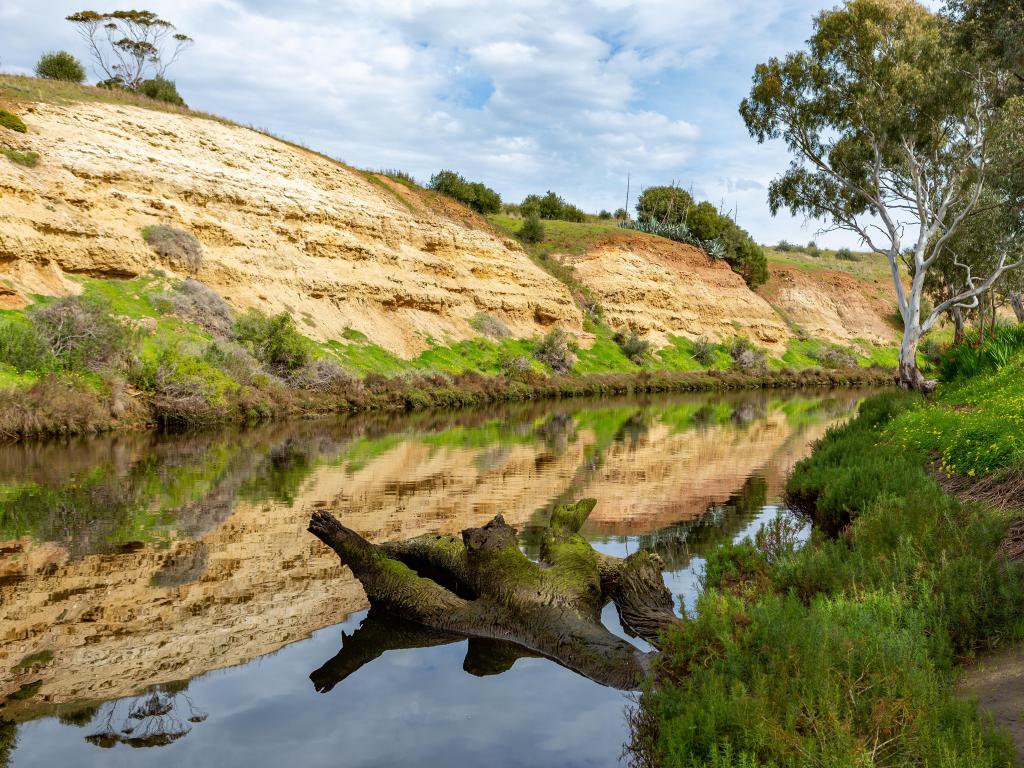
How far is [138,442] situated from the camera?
70.6ft

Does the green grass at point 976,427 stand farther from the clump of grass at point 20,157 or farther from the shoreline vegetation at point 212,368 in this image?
the clump of grass at point 20,157

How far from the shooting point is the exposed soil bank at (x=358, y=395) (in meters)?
21.8

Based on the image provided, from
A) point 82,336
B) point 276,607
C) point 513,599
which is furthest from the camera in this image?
point 82,336

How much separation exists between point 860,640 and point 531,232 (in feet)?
198

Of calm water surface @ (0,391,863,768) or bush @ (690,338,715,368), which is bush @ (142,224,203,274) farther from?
bush @ (690,338,715,368)

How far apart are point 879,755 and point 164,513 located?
37.5 ft

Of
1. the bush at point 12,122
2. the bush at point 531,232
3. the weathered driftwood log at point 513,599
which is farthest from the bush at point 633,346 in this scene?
the weathered driftwood log at point 513,599

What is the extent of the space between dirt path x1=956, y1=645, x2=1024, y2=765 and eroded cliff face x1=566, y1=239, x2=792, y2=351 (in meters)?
53.9

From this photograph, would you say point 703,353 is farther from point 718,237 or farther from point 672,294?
point 718,237

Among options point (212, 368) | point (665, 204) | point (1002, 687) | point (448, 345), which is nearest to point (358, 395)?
point (212, 368)

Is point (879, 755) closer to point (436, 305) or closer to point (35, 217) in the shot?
point (35, 217)

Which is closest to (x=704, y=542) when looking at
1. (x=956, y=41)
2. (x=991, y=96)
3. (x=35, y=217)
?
(x=956, y=41)

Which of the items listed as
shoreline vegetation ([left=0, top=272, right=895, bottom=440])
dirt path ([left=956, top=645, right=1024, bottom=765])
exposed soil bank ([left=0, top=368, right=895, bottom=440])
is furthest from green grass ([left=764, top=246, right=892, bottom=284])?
dirt path ([left=956, top=645, right=1024, bottom=765])

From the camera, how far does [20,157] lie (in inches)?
1265
